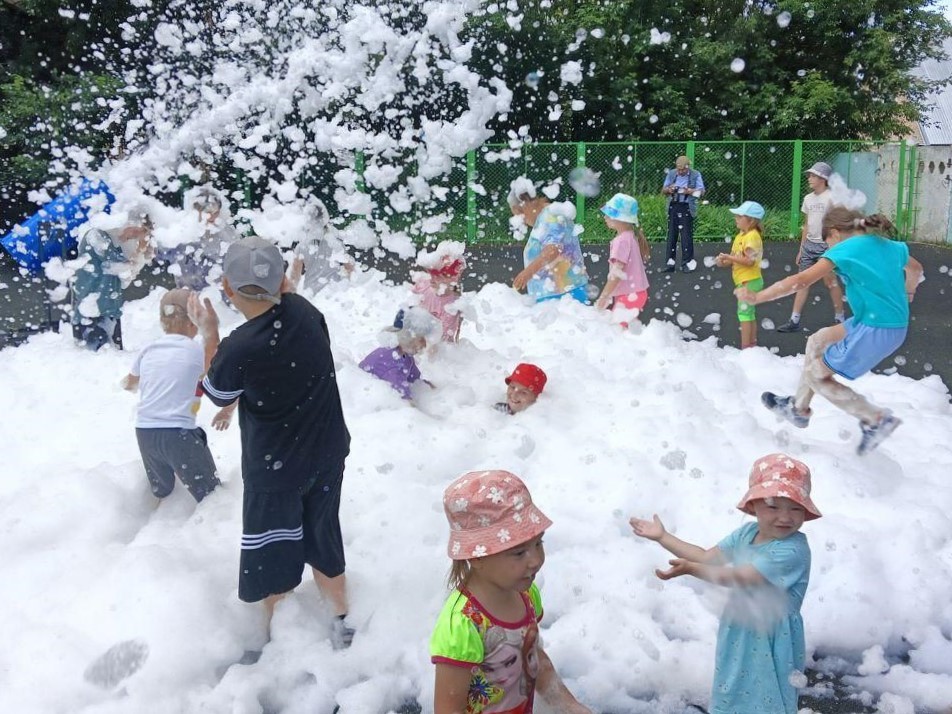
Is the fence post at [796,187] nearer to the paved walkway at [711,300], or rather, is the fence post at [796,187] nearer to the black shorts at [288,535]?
the paved walkway at [711,300]

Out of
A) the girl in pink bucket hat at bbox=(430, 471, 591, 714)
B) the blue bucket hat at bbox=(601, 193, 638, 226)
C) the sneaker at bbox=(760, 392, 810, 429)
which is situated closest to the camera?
the girl in pink bucket hat at bbox=(430, 471, 591, 714)

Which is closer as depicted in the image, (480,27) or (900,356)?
(900,356)

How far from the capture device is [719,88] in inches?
980

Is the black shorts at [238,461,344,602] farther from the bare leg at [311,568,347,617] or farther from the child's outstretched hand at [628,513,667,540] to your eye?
the child's outstretched hand at [628,513,667,540]

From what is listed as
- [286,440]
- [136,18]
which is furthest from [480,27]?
[286,440]

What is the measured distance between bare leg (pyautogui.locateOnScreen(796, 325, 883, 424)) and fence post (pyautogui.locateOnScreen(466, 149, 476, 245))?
46.0ft

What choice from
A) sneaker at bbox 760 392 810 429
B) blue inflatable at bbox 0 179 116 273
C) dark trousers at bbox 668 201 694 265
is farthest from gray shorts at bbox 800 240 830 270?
blue inflatable at bbox 0 179 116 273

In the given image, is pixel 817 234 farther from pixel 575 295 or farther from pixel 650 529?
pixel 650 529

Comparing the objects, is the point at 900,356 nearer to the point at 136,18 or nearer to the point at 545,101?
the point at 136,18

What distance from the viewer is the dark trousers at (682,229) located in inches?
628

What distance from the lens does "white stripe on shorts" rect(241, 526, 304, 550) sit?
346 centimetres

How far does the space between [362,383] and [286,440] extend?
8.56 feet

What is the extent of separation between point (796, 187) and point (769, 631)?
20.9m

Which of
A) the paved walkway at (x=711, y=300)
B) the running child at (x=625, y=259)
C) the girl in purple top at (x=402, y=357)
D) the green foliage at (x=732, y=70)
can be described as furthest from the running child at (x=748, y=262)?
the green foliage at (x=732, y=70)
